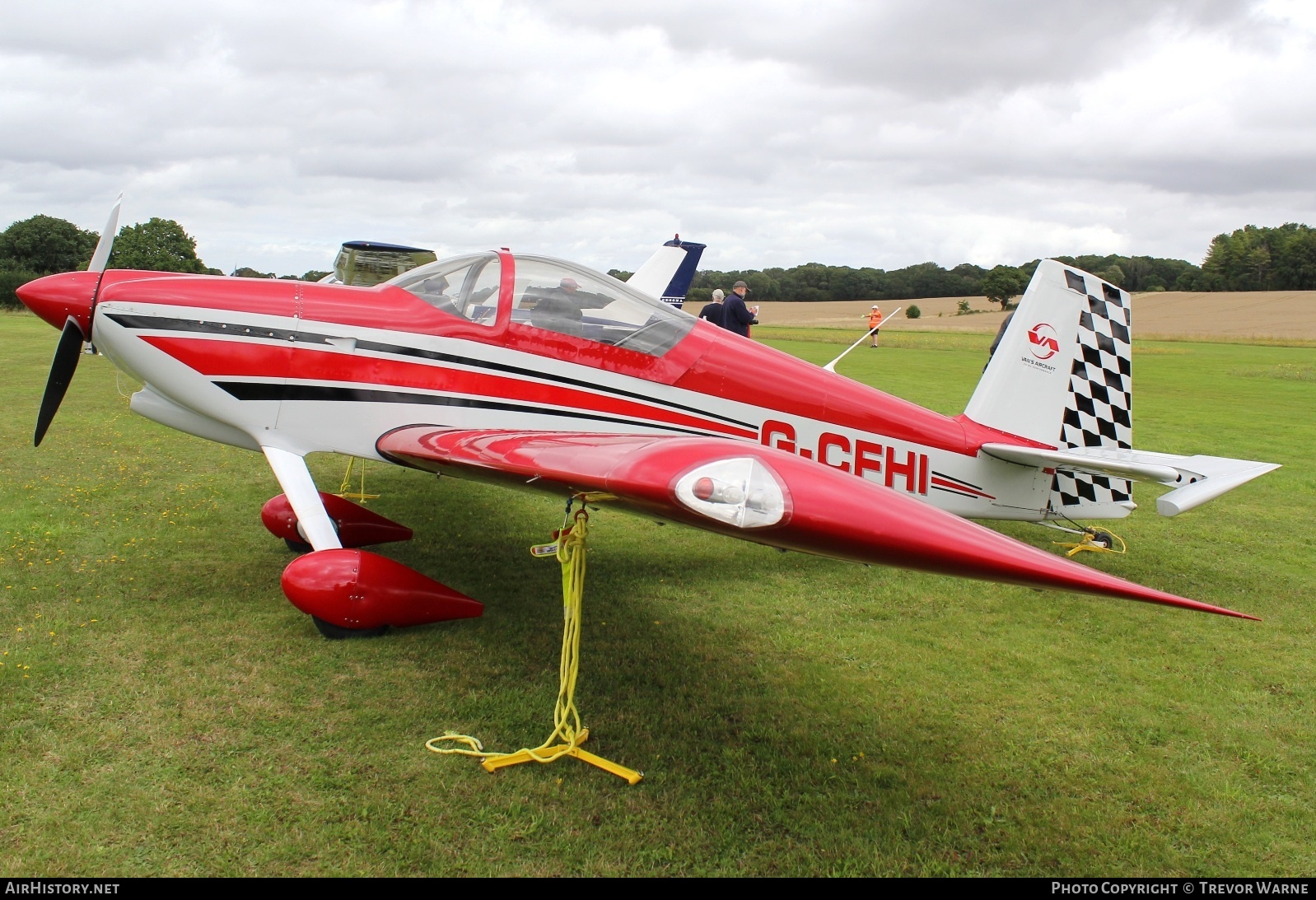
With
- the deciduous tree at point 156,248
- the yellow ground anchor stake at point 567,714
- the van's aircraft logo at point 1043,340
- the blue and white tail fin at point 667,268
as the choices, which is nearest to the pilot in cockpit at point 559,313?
the yellow ground anchor stake at point 567,714

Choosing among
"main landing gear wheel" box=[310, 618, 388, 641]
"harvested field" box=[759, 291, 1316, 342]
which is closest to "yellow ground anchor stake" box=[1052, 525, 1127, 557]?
"main landing gear wheel" box=[310, 618, 388, 641]

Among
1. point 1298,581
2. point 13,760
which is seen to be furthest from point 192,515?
point 1298,581

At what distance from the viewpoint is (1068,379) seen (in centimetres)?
568

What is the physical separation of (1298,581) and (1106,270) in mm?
63892

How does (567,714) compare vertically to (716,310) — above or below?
below

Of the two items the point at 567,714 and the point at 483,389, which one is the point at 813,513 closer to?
the point at 567,714

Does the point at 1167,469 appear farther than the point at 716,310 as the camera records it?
No

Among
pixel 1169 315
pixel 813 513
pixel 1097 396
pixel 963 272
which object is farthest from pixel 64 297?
pixel 963 272

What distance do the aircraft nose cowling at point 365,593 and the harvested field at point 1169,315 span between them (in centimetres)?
3642

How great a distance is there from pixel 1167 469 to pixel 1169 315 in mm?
59069

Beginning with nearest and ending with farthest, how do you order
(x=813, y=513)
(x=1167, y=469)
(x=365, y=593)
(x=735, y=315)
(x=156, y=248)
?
(x=813, y=513) → (x=365, y=593) → (x=1167, y=469) → (x=735, y=315) → (x=156, y=248)

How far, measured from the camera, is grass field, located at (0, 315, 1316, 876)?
2.81 metres

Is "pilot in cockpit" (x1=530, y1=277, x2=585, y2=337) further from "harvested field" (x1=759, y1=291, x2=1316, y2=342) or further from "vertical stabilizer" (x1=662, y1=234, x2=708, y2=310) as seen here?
"harvested field" (x1=759, y1=291, x2=1316, y2=342)

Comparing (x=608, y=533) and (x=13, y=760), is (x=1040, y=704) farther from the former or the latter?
(x=13, y=760)
